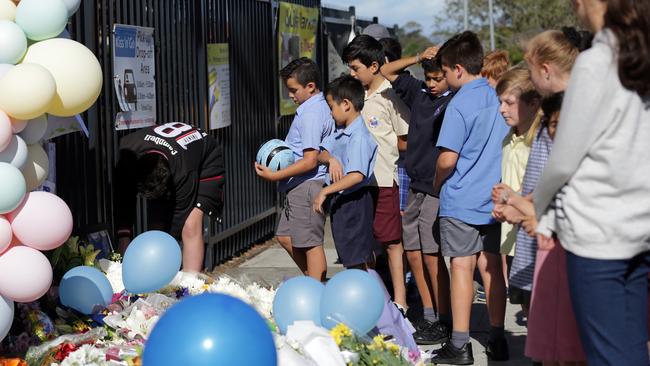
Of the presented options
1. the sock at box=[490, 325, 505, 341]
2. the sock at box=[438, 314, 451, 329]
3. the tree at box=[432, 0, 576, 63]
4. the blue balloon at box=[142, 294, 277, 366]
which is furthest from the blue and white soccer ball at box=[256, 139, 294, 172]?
the tree at box=[432, 0, 576, 63]

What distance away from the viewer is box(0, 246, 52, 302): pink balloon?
438 centimetres

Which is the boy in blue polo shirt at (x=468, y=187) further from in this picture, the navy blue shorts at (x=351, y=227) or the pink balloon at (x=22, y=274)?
the pink balloon at (x=22, y=274)

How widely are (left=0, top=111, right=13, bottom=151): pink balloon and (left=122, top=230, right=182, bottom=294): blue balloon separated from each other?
1203mm

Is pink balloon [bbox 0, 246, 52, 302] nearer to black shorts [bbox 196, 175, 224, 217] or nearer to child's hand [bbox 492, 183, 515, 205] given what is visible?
child's hand [bbox 492, 183, 515, 205]

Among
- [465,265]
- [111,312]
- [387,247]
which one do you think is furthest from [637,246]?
[387,247]

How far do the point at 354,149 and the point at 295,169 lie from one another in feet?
1.84

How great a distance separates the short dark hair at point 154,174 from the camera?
6.49 m

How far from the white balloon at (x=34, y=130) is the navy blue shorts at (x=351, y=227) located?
7.87 feet

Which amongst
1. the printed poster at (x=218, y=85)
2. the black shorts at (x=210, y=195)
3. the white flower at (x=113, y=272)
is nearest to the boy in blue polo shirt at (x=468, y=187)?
the black shorts at (x=210, y=195)

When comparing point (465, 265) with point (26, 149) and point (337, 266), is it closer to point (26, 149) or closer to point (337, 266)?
point (26, 149)

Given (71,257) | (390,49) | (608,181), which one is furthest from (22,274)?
(390,49)

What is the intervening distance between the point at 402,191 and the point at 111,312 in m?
2.98

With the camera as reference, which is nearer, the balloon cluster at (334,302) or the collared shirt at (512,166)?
the balloon cluster at (334,302)

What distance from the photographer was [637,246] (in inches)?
137
